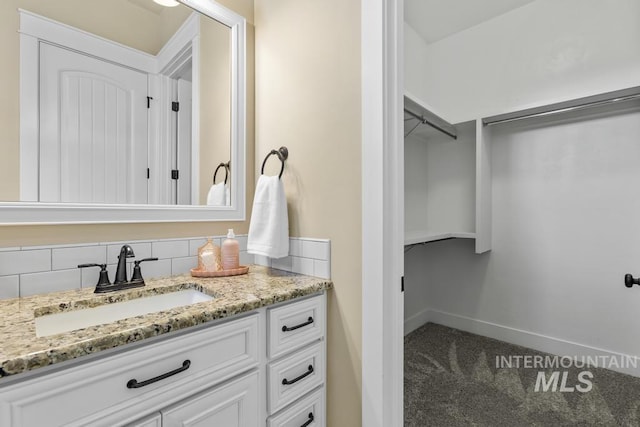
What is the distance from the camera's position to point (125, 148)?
1.21 metres

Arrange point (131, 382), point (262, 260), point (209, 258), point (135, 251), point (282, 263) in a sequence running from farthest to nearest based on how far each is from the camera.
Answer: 1. point (262, 260)
2. point (282, 263)
3. point (209, 258)
4. point (135, 251)
5. point (131, 382)

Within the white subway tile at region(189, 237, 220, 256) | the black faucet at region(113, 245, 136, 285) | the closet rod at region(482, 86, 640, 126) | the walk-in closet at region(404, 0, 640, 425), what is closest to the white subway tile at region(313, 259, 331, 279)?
the white subway tile at region(189, 237, 220, 256)

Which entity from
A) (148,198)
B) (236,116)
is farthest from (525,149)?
(148,198)

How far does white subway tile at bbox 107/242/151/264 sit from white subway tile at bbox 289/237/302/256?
0.59 metres

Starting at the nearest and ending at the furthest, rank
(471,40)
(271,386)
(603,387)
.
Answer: (271,386)
(603,387)
(471,40)

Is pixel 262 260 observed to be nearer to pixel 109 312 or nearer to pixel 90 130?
pixel 109 312

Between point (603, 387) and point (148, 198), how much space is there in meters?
2.68

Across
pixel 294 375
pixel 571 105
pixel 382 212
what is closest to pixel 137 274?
pixel 294 375

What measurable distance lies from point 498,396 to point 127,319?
1.93 meters

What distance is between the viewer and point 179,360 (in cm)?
79

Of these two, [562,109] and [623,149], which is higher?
[562,109]

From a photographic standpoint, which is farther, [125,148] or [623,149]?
[623,149]

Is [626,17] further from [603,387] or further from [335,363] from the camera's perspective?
[335,363]

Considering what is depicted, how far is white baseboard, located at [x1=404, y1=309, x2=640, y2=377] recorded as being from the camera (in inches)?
77.4
